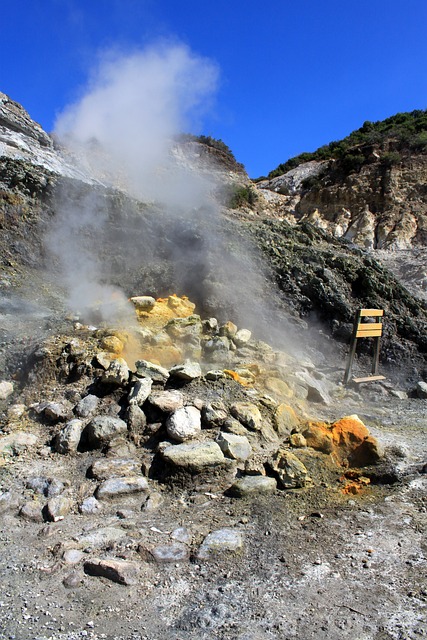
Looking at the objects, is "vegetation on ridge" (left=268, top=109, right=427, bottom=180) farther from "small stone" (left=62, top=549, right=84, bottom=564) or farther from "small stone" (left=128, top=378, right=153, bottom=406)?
"small stone" (left=62, top=549, right=84, bottom=564)

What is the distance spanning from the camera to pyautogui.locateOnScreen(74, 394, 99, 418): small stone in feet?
14.0

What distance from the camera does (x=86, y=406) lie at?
14.1 ft

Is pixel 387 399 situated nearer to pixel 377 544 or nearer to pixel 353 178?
pixel 377 544

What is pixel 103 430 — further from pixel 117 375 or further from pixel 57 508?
pixel 57 508

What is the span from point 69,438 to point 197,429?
104 centimetres

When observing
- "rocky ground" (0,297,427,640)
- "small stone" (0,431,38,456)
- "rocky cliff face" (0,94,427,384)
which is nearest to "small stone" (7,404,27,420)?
"rocky ground" (0,297,427,640)

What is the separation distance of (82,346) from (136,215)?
4.11m

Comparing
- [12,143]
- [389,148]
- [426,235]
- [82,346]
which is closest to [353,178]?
[389,148]

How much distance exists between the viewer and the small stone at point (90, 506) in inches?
129

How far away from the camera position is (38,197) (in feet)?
28.6

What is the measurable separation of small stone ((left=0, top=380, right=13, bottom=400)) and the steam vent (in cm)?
1

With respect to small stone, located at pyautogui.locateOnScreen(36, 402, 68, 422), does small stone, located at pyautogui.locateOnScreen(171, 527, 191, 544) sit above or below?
below

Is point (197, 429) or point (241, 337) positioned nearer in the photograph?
point (197, 429)

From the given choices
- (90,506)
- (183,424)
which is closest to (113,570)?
(90,506)
